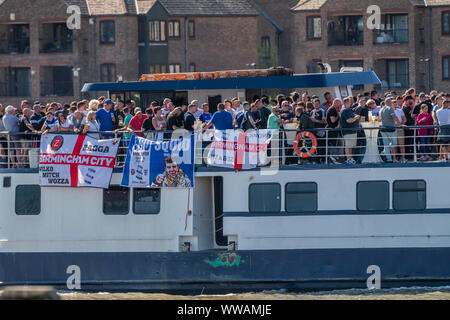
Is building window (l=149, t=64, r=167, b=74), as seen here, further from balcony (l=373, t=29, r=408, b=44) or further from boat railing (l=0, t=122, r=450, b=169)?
boat railing (l=0, t=122, r=450, b=169)

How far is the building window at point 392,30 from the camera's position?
73.0 metres

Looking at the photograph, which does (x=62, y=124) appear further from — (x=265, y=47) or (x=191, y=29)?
(x=265, y=47)

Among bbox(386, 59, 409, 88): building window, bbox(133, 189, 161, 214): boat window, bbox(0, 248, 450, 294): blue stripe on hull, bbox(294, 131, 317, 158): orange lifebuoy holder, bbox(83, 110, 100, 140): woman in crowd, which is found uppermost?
bbox(386, 59, 409, 88): building window

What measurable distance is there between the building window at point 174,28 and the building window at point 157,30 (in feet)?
1.88

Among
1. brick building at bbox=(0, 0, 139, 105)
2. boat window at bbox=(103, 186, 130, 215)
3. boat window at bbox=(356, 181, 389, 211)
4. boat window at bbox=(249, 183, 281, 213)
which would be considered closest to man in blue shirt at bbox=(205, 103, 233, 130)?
boat window at bbox=(249, 183, 281, 213)

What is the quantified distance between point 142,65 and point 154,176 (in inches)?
1951

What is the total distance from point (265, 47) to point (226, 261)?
55.7 meters

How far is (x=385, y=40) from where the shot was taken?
7306cm

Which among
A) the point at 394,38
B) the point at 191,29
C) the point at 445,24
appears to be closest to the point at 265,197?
the point at 445,24

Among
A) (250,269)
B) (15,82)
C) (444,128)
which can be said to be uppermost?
(15,82)

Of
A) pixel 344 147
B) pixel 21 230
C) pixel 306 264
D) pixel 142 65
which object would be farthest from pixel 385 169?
pixel 142 65

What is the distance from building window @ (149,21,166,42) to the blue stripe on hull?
49.8m

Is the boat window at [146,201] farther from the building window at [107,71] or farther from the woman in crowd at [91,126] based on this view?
the building window at [107,71]

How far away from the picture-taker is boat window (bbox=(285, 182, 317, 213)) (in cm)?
2542
